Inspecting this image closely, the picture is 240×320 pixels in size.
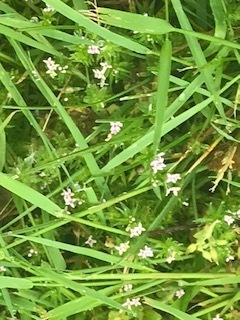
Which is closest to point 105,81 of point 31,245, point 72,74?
point 72,74

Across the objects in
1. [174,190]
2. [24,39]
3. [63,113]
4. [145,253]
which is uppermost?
[24,39]

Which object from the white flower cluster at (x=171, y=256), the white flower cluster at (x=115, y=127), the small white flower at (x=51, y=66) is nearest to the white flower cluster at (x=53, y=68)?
the small white flower at (x=51, y=66)

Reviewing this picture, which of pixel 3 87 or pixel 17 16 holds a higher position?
pixel 17 16

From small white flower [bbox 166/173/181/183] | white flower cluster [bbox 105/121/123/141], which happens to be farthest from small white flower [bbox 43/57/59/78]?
small white flower [bbox 166/173/181/183]

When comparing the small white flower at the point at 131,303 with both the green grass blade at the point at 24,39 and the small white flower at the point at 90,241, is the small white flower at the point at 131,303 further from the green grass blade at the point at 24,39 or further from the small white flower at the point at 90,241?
the green grass blade at the point at 24,39

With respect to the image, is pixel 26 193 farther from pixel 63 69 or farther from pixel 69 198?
pixel 63 69

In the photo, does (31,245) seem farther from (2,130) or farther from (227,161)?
(227,161)

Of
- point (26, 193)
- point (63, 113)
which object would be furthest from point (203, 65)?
point (26, 193)

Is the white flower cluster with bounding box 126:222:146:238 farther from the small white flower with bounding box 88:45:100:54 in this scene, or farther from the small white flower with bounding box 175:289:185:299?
the small white flower with bounding box 88:45:100:54
